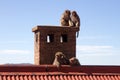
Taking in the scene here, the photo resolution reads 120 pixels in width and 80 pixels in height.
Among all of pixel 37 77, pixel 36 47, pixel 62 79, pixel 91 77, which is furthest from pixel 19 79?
pixel 36 47

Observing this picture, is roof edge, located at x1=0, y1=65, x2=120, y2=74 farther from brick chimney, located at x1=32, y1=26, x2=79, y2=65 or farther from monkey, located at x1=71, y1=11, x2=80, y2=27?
monkey, located at x1=71, y1=11, x2=80, y2=27

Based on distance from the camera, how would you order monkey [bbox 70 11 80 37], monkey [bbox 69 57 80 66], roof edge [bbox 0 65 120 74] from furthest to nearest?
monkey [bbox 70 11 80 37], monkey [bbox 69 57 80 66], roof edge [bbox 0 65 120 74]

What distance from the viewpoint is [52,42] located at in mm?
22234

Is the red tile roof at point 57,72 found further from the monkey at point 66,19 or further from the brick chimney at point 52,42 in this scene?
the monkey at point 66,19

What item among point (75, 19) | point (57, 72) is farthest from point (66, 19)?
point (57, 72)

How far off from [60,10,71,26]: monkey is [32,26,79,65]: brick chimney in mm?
1091

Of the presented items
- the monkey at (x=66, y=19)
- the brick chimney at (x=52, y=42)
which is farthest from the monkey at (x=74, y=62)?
the monkey at (x=66, y=19)

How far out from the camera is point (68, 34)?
22.5m

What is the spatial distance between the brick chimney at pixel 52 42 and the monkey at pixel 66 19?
3.58 ft

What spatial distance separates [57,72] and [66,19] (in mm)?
7271

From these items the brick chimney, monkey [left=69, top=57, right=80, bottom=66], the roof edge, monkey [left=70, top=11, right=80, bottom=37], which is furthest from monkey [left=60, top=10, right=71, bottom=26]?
the roof edge

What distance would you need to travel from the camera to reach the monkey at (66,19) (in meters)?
23.6

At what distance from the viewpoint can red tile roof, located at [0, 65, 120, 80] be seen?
16.5m

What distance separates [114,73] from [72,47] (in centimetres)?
516
